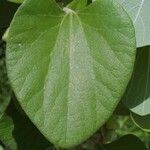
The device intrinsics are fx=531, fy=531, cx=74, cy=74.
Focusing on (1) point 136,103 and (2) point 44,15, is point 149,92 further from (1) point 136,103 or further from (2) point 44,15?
(2) point 44,15

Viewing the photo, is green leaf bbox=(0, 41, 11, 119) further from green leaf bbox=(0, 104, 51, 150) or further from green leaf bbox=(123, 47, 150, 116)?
green leaf bbox=(123, 47, 150, 116)

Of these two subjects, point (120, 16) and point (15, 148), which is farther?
point (15, 148)

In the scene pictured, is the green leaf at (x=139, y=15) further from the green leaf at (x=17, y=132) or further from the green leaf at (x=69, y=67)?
the green leaf at (x=17, y=132)

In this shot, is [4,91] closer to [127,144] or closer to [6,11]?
[6,11]

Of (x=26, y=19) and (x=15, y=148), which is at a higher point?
(x=26, y=19)

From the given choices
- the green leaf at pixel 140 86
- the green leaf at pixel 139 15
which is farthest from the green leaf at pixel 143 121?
the green leaf at pixel 139 15

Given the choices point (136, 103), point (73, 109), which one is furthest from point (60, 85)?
point (136, 103)
